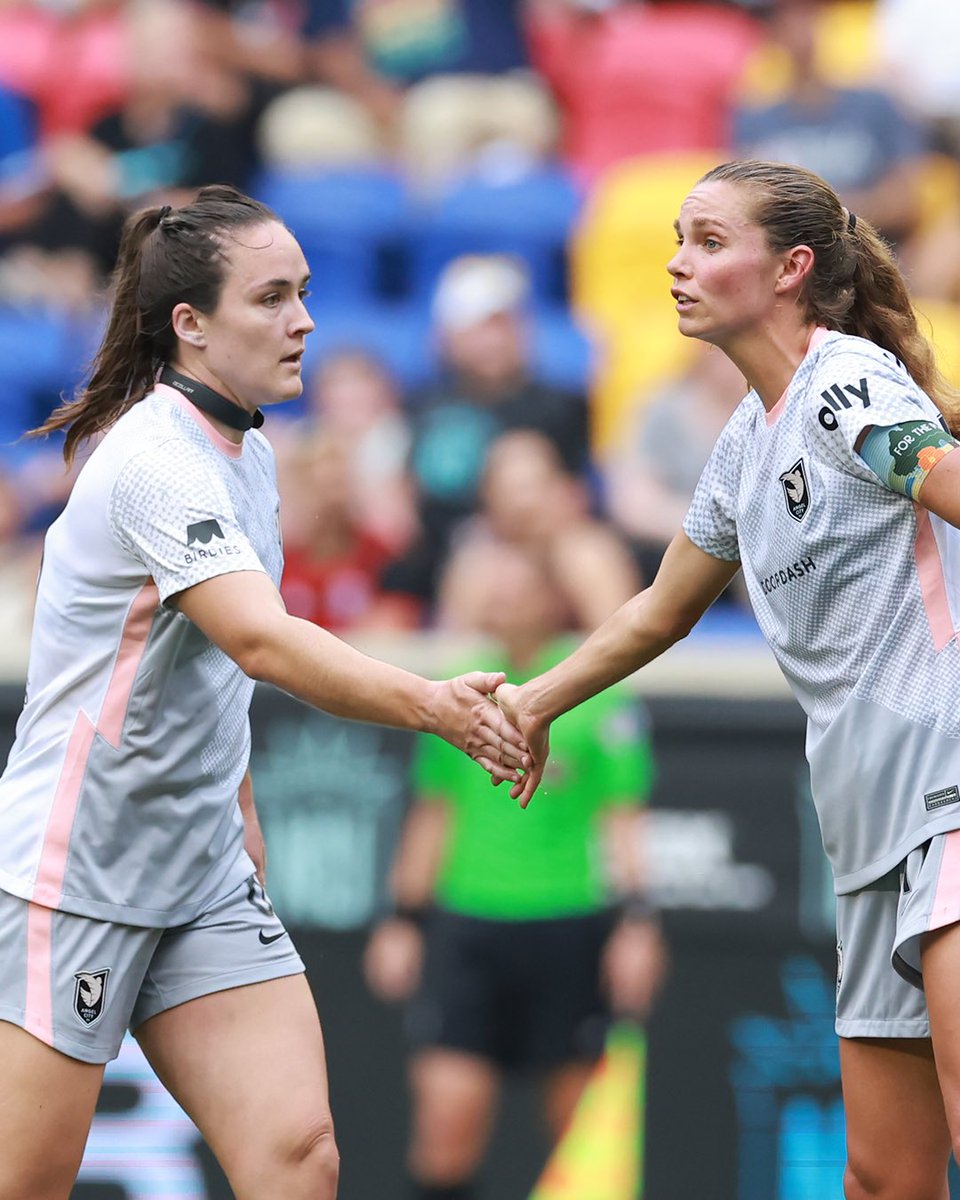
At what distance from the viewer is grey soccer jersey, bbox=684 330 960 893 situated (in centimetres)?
324

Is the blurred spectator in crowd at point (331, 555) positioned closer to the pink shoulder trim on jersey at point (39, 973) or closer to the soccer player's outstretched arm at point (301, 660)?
the pink shoulder trim on jersey at point (39, 973)

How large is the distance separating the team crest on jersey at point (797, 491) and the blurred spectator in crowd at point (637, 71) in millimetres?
6339

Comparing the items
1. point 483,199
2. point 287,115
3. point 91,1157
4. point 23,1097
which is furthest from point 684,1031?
point 287,115

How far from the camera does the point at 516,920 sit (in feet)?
19.6

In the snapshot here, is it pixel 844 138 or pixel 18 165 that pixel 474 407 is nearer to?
pixel 844 138

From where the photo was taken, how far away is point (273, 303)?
360 cm

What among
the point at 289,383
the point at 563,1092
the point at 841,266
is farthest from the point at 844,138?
the point at 289,383

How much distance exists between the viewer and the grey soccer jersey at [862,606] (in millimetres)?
3236

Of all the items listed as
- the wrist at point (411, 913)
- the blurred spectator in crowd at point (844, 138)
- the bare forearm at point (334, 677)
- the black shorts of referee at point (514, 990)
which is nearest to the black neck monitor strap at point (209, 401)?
the bare forearm at point (334, 677)

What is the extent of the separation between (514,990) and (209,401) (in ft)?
9.59

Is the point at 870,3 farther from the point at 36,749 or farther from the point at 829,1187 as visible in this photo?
the point at 36,749

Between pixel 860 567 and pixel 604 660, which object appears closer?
pixel 860 567

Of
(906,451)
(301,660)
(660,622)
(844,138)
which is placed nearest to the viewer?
(906,451)

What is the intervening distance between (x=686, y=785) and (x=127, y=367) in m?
2.54
